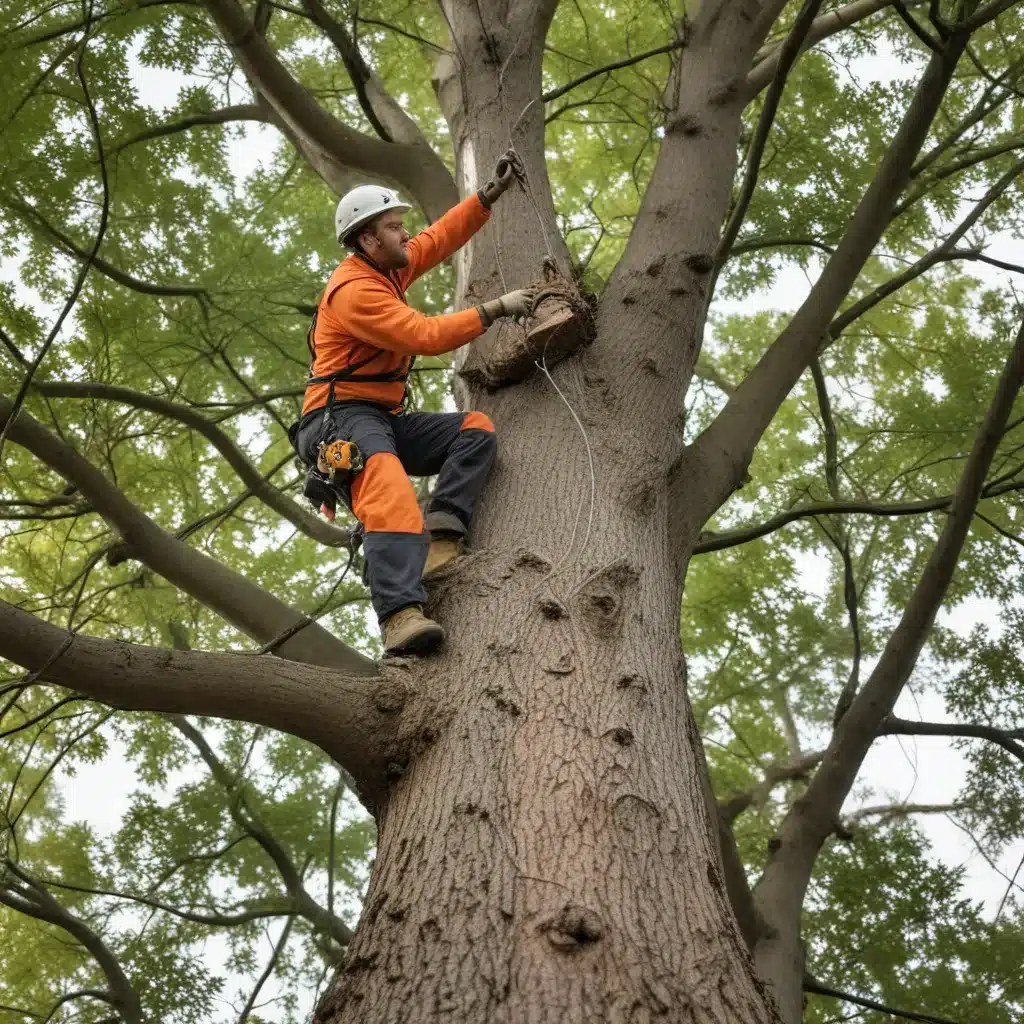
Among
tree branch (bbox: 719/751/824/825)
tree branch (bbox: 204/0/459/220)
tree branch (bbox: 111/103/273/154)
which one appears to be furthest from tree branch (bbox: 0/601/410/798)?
tree branch (bbox: 111/103/273/154)

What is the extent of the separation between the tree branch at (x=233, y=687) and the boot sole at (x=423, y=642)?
9 cm

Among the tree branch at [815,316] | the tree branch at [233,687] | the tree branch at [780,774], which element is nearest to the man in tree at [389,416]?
the tree branch at [233,687]

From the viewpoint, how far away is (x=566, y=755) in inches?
80.7

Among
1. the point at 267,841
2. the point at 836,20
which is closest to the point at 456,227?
the point at 836,20

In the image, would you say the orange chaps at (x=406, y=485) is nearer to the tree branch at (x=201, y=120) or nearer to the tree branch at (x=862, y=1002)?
the tree branch at (x=862, y=1002)

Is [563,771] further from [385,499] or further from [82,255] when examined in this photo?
[82,255]

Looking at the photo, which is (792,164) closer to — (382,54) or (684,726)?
(382,54)

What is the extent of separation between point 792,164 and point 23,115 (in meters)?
3.77

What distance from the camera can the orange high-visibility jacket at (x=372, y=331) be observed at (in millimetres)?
3051

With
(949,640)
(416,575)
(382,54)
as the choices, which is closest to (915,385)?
(949,640)

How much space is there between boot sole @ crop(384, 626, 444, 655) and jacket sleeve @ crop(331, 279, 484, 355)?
0.92m

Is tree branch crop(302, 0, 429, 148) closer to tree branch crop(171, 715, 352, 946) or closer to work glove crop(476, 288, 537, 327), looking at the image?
work glove crop(476, 288, 537, 327)

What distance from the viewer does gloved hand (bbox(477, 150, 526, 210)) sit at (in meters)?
3.70

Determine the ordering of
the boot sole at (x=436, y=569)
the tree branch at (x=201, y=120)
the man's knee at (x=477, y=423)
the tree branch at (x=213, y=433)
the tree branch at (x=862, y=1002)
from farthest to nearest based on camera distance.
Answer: the tree branch at (x=201, y=120)
the tree branch at (x=213, y=433)
the tree branch at (x=862, y=1002)
the man's knee at (x=477, y=423)
the boot sole at (x=436, y=569)
